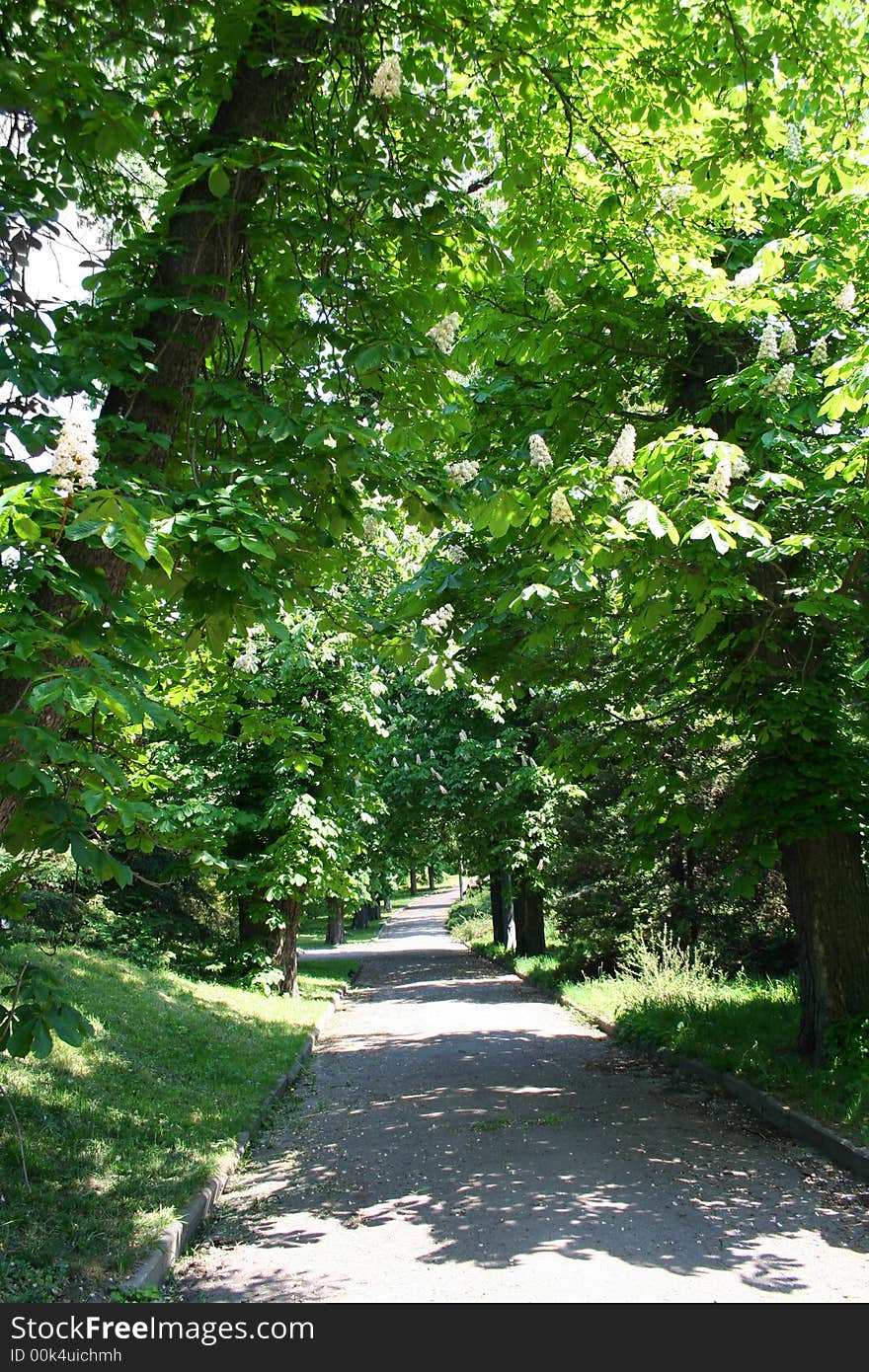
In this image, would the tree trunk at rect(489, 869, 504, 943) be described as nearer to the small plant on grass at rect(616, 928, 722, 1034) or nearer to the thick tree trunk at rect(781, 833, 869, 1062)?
the small plant on grass at rect(616, 928, 722, 1034)

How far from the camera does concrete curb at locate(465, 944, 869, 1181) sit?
6700 mm

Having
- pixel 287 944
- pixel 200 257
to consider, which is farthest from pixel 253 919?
pixel 200 257

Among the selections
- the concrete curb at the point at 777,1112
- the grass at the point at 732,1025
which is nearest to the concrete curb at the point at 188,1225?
the concrete curb at the point at 777,1112

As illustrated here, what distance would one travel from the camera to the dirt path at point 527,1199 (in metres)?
4.94

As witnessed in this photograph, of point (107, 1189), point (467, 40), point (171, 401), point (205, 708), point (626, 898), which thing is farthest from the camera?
point (626, 898)

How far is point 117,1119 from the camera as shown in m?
7.11

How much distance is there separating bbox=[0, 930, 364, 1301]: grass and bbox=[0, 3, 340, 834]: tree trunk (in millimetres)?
2581

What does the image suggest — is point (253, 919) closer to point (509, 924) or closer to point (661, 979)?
point (661, 979)

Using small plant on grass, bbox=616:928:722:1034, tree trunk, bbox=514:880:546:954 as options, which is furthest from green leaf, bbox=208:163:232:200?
tree trunk, bbox=514:880:546:954

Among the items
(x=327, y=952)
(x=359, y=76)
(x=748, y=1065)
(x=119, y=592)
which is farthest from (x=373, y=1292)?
(x=327, y=952)

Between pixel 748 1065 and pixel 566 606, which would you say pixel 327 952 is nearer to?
pixel 748 1065

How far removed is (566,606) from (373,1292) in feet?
13.2

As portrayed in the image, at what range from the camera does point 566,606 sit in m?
6.26

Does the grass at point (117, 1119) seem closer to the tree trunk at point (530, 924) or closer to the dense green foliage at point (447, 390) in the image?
the dense green foliage at point (447, 390)
